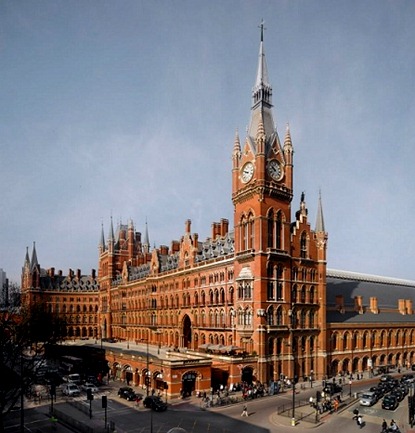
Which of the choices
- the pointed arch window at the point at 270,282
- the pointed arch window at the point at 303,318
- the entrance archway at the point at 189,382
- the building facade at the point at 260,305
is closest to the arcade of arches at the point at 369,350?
the building facade at the point at 260,305

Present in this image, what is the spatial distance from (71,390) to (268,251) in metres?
32.9

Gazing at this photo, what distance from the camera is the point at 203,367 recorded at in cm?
6184

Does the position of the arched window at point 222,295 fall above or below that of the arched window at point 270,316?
above

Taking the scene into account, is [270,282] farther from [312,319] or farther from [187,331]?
[187,331]

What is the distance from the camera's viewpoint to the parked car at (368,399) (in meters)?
53.8

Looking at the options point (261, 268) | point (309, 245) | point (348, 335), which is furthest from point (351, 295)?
point (261, 268)

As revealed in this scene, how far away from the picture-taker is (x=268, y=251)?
224 feet

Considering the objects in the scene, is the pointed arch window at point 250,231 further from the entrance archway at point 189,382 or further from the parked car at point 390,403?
the parked car at point 390,403

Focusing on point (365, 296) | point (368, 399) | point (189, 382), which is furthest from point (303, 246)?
point (365, 296)

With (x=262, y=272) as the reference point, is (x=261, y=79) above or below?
above

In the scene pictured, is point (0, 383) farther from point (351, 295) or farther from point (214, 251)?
point (351, 295)

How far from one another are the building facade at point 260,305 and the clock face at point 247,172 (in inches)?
6.2

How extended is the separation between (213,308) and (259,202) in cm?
2133

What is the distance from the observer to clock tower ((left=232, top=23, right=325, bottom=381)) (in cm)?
6725
